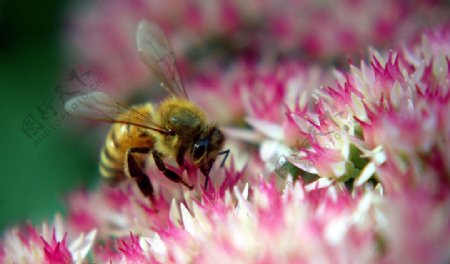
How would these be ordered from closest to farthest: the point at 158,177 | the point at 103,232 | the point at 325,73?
1. the point at 158,177
2. the point at 103,232
3. the point at 325,73

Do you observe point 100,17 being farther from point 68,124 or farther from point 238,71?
point 238,71

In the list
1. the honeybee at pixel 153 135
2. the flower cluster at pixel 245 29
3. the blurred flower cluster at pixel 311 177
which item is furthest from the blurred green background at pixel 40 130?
the honeybee at pixel 153 135

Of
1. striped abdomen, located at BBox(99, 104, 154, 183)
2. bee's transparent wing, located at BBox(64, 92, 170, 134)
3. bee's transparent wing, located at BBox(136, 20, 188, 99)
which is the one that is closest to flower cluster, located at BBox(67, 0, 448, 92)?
bee's transparent wing, located at BBox(136, 20, 188, 99)

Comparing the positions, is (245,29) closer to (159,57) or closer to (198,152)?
(159,57)

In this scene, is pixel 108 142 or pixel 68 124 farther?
pixel 68 124

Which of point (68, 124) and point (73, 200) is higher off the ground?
point (68, 124)

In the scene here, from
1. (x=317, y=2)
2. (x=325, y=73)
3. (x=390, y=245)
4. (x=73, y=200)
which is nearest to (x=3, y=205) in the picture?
(x=73, y=200)
